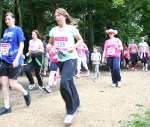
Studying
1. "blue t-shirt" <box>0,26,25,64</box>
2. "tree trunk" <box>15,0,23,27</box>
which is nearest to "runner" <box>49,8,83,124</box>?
"blue t-shirt" <box>0,26,25,64</box>

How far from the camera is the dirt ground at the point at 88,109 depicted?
9766 mm

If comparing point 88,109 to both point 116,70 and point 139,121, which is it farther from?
point 116,70

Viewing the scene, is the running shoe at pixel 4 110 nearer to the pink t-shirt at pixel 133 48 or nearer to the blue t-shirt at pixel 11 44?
the blue t-shirt at pixel 11 44

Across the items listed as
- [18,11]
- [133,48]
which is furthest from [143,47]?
[18,11]

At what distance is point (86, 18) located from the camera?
1277 inches

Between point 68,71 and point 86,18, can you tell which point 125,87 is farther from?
point 86,18

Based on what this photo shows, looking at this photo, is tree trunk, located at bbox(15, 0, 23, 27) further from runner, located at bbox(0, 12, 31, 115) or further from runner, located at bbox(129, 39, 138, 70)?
runner, located at bbox(0, 12, 31, 115)

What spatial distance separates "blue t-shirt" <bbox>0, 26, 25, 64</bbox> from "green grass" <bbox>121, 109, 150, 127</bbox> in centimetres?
265

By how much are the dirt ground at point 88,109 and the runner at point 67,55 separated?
0.36 meters

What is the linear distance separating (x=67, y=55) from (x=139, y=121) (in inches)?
72.1

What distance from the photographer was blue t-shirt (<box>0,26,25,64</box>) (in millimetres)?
10703

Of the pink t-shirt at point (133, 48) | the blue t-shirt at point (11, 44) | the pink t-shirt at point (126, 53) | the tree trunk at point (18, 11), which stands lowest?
the pink t-shirt at point (126, 53)

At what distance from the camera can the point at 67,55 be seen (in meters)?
9.66

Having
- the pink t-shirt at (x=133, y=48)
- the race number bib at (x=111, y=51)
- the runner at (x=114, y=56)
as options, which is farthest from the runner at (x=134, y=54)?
the race number bib at (x=111, y=51)
